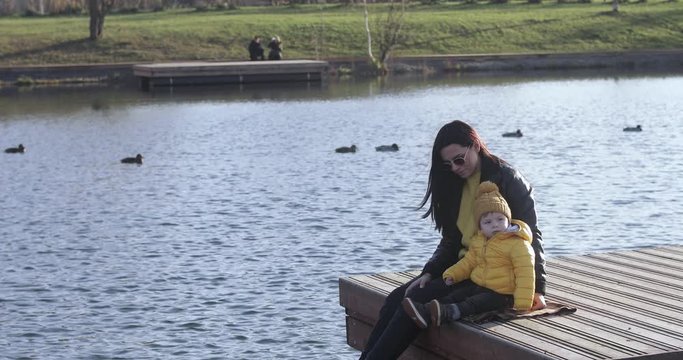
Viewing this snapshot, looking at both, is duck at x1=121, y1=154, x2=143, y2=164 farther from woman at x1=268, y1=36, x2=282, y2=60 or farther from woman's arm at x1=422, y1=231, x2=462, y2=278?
woman at x1=268, y1=36, x2=282, y2=60

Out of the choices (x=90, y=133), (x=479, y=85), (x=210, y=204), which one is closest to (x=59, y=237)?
(x=210, y=204)

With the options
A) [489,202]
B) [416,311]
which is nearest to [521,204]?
[489,202]

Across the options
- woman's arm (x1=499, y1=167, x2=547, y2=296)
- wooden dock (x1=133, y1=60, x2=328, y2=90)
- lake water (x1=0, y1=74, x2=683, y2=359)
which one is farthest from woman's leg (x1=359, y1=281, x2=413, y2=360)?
wooden dock (x1=133, y1=60, x2=328, y2=90)

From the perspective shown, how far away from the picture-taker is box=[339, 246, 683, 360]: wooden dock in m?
8.39

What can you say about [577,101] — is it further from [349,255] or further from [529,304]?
[529,304]

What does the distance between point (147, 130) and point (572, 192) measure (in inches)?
698

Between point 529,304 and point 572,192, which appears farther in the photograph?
point 572,192

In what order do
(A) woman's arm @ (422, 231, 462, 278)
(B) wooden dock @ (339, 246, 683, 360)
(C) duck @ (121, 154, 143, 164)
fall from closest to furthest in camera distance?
(B) wooden dock @ (339, 246, 683, 360)
(A) woman's arm @ (422, 231, 462, 278)
(C) duck @ (121, 154, 143, 164)

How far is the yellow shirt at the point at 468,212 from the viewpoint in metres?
9.40

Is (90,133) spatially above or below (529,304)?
below

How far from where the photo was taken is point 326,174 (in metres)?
27.0

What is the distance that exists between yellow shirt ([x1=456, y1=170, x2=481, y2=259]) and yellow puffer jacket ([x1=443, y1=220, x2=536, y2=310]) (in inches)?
7.1

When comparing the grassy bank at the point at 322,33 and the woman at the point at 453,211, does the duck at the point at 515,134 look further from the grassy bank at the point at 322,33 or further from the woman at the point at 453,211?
the grassy bank at the point at 322,33

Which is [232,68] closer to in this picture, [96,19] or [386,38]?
[386,38]
